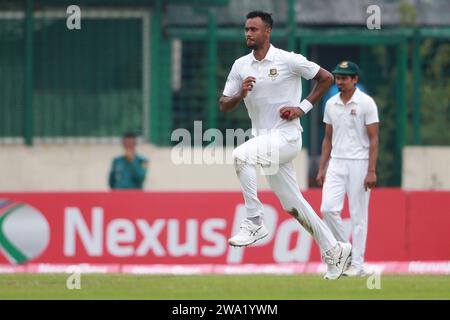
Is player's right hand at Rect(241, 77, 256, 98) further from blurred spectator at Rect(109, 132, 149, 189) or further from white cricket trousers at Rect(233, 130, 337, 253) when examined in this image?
blurred spectator at Rect(109, 132, 149, 189)

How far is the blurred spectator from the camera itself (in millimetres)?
19188

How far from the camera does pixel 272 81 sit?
42.7 ft

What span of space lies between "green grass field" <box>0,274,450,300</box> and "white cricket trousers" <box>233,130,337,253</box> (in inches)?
23.0

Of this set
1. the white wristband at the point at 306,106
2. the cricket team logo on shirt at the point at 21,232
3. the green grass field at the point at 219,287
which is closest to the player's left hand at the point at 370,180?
the green grass field at the point at 219,287

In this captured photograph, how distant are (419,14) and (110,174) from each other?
220 inches

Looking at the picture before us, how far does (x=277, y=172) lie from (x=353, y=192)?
6.73ft

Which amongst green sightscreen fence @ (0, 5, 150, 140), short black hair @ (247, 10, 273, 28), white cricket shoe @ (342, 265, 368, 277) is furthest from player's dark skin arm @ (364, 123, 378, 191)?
green sightscreen fence @ (0, 5, 150, 140)

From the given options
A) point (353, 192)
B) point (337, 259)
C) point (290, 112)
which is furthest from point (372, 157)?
point (290, 112)

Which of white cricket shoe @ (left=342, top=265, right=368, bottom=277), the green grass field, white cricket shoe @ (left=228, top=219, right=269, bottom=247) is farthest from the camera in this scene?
white cricket shoe @ (left=342, top=265, right=368, bottom=277)

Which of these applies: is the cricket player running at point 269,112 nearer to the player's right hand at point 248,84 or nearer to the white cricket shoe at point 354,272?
the player's right hand at point 248,84

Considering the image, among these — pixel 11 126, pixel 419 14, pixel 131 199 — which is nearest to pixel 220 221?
pixel 131 199

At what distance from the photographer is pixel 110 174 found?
19.2 meters
